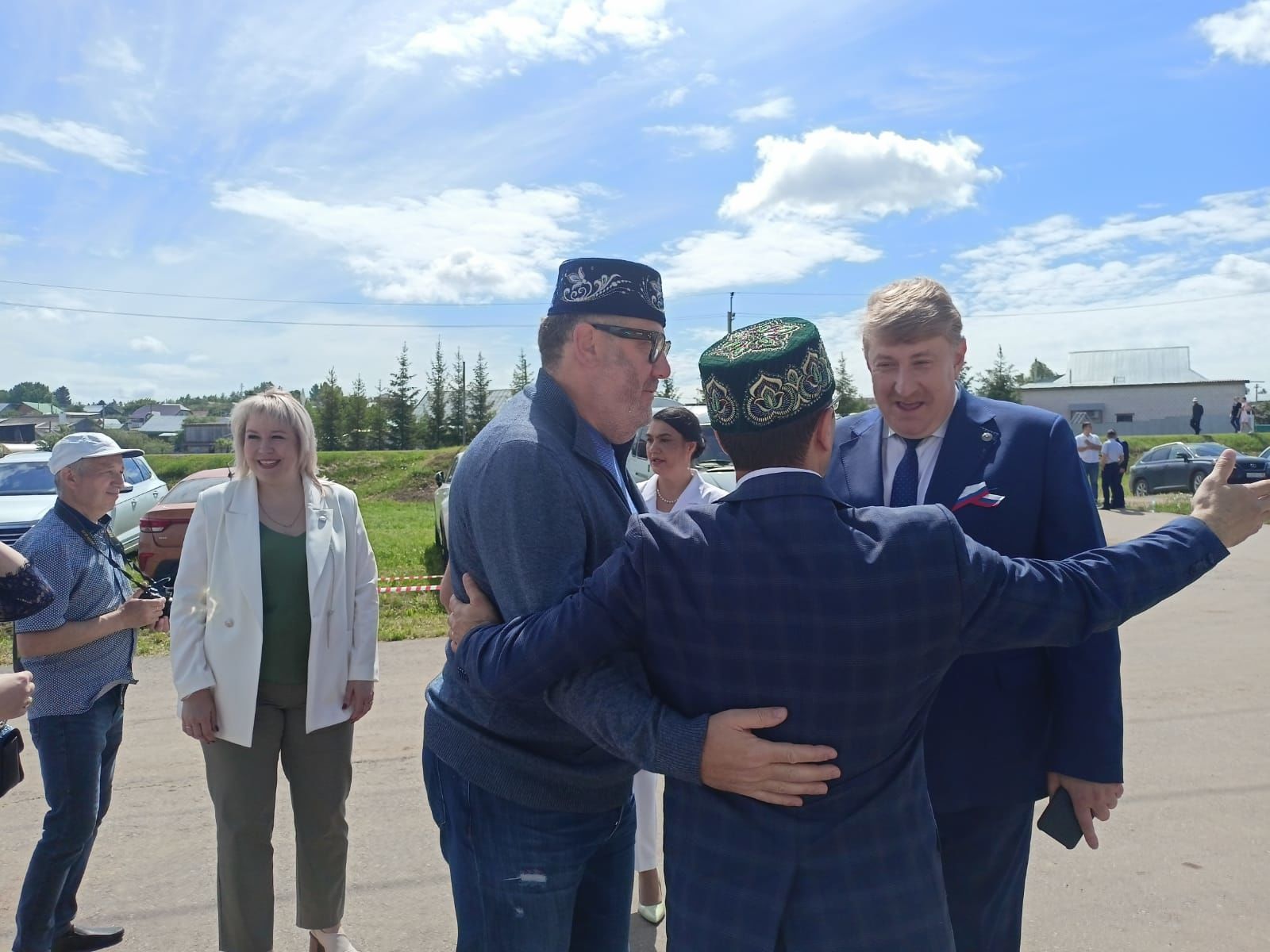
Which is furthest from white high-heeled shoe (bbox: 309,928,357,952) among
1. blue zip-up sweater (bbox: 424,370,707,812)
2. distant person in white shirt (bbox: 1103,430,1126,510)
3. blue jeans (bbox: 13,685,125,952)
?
distant person in white shirt (bbox: 1103,430,1126,510)

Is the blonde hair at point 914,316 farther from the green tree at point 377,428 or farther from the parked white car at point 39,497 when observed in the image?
the green tree at point 377,428

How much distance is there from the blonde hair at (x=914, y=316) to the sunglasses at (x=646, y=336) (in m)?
0.65

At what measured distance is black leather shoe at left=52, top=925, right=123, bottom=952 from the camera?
11.3 ft

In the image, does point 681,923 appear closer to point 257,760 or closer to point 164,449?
point 257,760

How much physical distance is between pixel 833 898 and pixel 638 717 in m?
0.46

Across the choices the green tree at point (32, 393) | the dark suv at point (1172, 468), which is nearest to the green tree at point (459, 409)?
the dark suv at point (1172, 468)

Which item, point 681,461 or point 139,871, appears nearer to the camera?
point 139,871

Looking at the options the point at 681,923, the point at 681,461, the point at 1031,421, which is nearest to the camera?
the point at 681,923

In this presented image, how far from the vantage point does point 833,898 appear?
5.31 ft

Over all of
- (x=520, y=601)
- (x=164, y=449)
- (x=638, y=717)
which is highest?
(x=520, y=601)

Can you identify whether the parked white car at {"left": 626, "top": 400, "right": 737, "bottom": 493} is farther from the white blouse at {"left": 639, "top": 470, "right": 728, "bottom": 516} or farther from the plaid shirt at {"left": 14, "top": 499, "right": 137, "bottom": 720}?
the plaid shirt at {"left": 14, "top": 499, "right": 137, "bottom": 720}

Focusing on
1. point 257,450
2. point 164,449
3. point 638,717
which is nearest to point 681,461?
point 257,450

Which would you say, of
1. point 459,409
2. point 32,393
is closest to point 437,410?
point 459,409

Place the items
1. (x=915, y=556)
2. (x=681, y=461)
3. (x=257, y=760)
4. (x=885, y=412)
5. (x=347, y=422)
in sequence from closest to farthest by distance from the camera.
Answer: (x=915, y=556), (x=885, y=412), (x=257, y=760), (x=681, y=461), (x=347, y=422)
